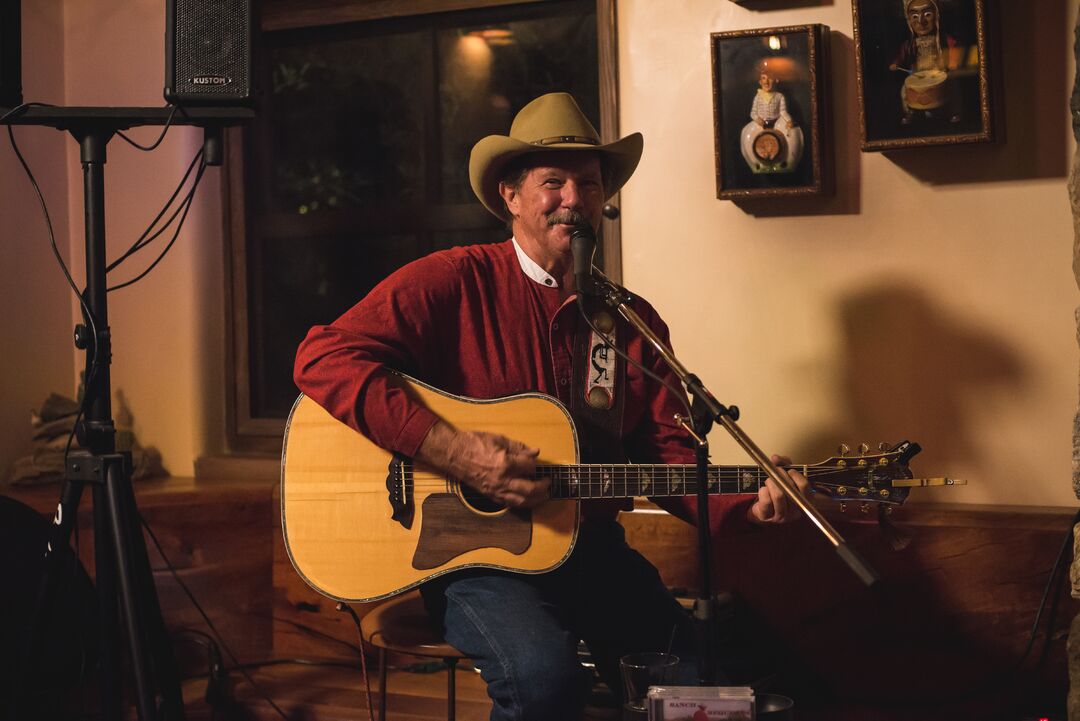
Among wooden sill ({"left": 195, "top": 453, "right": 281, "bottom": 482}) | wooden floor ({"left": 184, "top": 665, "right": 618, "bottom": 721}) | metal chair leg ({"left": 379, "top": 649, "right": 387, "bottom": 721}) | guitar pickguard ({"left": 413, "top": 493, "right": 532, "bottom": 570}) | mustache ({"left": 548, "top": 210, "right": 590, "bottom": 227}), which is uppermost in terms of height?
mustache ({"left": 548, "top": 210, "right": 590, "bottom": 227})

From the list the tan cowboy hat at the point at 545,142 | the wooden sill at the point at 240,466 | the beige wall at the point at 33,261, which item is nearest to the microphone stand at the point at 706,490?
the tan cowboy hat at the point at 545,142

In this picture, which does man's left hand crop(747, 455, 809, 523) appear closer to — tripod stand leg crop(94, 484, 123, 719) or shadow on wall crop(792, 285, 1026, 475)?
shadow on wall crop(792, 285, 1026, 475)

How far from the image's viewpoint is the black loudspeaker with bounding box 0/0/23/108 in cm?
195

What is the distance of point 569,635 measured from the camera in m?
2.03

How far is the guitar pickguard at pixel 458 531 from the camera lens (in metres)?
2.12

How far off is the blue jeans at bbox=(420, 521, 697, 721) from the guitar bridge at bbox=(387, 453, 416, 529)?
150 millimetres

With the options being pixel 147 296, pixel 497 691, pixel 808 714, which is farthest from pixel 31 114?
pixel 808 714

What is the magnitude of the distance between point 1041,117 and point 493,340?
1382 mm

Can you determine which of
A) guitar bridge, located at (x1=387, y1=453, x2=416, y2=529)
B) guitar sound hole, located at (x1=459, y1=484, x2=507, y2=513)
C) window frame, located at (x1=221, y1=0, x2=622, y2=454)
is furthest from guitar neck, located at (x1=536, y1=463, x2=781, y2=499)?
window frame, located at (x1=221, y1=0, x2=622, y2=454)

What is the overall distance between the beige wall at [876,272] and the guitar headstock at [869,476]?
0.63m

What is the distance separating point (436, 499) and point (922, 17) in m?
1.57

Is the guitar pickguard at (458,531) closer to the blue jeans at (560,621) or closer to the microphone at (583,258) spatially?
the blue jeans at (560,621)

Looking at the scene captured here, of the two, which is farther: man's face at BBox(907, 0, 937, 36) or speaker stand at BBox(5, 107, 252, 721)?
man's face at BBox(907, 0, 937, 36)

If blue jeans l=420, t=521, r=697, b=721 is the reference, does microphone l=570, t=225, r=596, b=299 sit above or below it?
above
